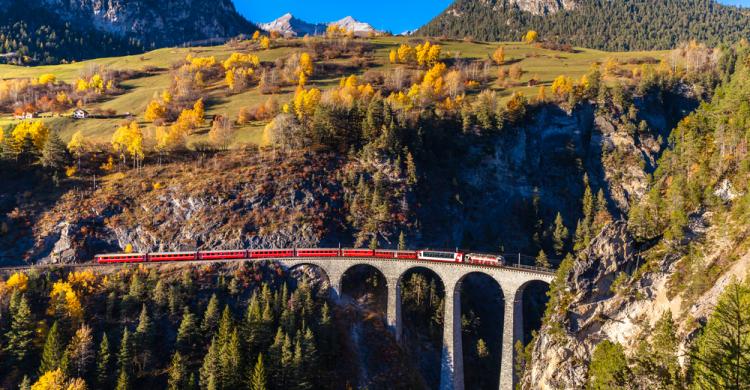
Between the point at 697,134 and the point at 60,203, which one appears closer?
the point at 697,134

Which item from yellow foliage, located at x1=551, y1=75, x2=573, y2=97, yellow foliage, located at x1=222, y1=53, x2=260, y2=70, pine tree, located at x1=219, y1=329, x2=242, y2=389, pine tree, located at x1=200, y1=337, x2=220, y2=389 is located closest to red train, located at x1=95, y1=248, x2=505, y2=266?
pine tree, located at x1=219, y1=329, x2=242, y2=389

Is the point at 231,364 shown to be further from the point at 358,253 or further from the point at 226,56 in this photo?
the point at 226,56

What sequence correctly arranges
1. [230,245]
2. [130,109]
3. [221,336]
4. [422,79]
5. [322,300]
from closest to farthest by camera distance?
[221,336] < [322,300] < [230,245] < [130,109] < [422,79]

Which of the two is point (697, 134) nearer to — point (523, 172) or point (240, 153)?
point (523, 172)

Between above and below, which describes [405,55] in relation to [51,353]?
above

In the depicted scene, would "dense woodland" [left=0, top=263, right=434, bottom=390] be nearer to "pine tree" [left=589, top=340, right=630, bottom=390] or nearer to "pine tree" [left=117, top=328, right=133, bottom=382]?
"pine tree" [left=117, top=328, right=133, bottom=382]

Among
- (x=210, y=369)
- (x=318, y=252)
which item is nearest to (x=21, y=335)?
(x=210, y=369)

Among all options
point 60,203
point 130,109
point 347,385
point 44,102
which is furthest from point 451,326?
point 44,102
